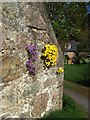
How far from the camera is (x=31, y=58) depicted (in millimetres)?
4523

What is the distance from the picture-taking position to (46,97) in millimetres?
5273

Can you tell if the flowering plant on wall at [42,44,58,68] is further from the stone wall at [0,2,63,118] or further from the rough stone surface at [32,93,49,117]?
the rough stone surface at [32,93,49,117]

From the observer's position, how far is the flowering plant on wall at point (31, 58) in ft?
14.5

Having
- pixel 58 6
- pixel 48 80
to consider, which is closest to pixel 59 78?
pixel 48 80

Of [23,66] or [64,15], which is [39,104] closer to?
[23,66]

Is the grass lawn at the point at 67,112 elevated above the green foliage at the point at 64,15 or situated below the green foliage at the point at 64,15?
below

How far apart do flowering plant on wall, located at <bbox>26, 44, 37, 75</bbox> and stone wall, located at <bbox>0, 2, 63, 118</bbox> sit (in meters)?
0.07

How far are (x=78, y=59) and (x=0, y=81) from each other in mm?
34857

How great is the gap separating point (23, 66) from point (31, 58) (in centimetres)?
30

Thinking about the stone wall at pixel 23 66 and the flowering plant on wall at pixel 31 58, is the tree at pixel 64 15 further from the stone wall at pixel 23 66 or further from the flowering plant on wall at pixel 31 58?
the flowering plant on wall at pixel 31 58

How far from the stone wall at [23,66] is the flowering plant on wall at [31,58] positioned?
7cm

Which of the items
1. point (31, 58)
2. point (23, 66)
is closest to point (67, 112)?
point (31, 58)

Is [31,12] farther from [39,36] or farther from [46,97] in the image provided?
[46,97]

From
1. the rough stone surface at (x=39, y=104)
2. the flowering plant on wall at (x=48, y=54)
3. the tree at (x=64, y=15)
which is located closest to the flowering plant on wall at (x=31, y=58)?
the flowering plant on wall at (x=48, y=54)
